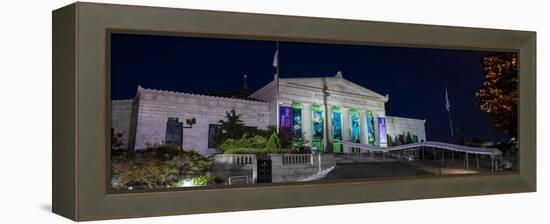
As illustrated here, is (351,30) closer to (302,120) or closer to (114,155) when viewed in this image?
(302,120)

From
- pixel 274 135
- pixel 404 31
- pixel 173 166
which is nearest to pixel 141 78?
pixel 173 166

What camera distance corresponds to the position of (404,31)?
10.8 metres

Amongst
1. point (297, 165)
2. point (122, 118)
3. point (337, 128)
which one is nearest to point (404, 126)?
point (337, 128)

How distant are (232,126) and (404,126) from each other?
2.24 m

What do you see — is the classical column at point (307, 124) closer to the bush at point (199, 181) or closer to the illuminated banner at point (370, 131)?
the illuminated banner at point (370, 131)

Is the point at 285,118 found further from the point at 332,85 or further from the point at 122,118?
the point at 122,118

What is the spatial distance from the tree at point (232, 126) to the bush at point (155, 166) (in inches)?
14.5

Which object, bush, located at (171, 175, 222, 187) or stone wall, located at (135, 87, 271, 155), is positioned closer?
stone wall, located at (135, 87, 271, 155)

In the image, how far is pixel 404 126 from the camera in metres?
10.9

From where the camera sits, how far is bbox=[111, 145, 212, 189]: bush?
9.09m

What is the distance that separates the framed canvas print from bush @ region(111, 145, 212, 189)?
13 millimetres

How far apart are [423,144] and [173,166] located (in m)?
3.19

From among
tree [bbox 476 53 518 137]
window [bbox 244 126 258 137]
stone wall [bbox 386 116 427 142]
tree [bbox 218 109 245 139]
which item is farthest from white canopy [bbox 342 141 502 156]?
tree [bbox 218 109 245 139]

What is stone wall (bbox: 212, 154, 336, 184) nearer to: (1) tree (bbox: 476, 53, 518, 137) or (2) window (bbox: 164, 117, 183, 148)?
(2) window (bbox: 164, 117, 183, 148)
